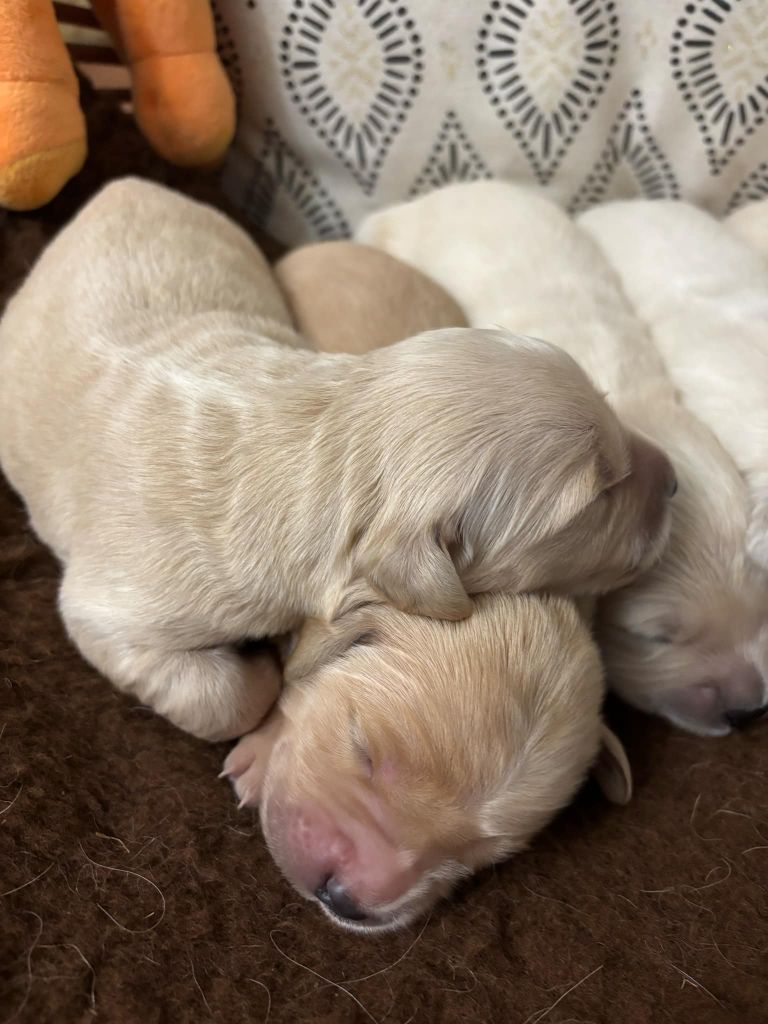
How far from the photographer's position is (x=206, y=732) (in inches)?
72.7

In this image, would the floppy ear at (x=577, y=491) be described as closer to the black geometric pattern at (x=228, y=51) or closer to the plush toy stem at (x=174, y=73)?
the plush toy stem at (x=174, y=73)

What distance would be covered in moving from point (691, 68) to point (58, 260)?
6.29 ft

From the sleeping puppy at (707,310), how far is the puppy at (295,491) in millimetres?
457

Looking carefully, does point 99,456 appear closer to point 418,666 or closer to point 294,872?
point 418,666

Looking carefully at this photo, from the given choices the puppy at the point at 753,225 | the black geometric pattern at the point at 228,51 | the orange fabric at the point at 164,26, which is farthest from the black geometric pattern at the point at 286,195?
the puppy at the point at 753,225

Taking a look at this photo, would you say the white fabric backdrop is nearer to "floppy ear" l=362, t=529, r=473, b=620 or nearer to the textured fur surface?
the textured fur surface

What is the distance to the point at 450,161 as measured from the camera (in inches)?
117

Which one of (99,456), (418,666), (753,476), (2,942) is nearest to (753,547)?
(753,476)

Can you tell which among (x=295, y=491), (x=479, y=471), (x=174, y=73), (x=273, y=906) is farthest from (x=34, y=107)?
(x=273, y=906)

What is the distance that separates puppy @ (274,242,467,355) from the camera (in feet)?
7.84

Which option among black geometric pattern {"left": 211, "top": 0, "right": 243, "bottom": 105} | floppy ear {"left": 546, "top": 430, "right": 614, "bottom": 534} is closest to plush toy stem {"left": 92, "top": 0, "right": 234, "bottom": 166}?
black geometric pattern {"left": 211, "top": 0, "right": 243, "bottom": 105}

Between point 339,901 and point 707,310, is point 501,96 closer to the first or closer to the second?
point 707,310

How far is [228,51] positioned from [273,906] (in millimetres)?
2484

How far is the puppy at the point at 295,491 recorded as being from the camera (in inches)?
66.4
